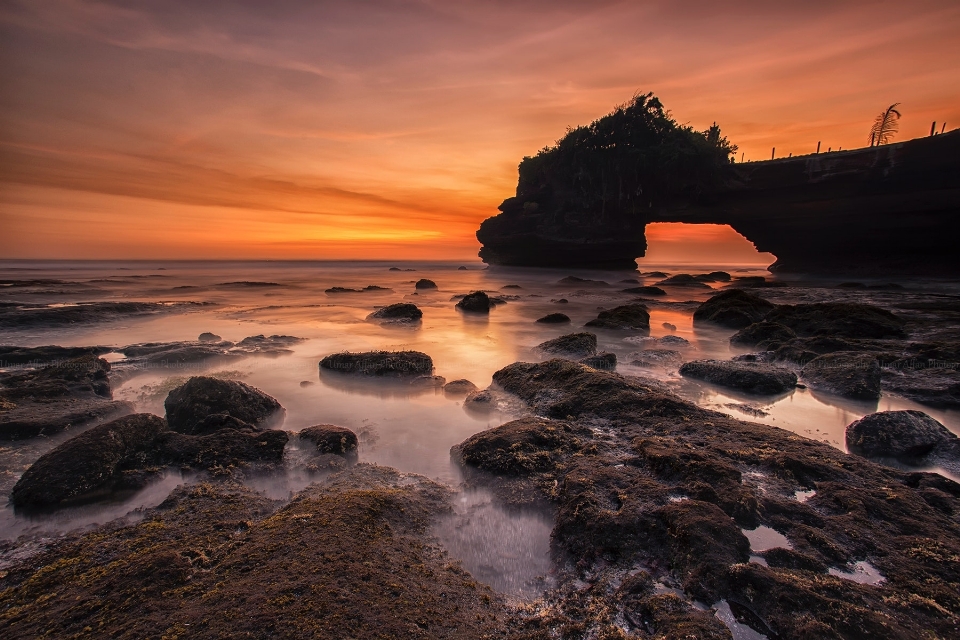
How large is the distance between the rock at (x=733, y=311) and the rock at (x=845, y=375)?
4688 millimetres

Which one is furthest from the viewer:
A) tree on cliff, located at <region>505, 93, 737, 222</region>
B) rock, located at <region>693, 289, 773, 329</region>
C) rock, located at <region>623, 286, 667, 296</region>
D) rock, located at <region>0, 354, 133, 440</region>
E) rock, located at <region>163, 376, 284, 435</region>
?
tree on cliff, located at <region>505, 93, 737, 222</region>

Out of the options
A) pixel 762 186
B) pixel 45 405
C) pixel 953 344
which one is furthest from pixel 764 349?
pixel 762 186

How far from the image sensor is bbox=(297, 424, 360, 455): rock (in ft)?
11.2

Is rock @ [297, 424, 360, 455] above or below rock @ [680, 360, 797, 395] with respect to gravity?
above

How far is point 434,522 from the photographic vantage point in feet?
8.25

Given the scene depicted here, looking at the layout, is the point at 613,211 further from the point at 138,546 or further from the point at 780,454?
the point at 138,546

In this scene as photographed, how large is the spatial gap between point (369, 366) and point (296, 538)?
3.92 metres

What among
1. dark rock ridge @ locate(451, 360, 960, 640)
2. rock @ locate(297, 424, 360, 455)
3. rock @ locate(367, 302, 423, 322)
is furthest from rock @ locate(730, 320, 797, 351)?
rock @ locate(367, 302, 423, 322)

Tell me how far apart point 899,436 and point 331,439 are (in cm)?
483

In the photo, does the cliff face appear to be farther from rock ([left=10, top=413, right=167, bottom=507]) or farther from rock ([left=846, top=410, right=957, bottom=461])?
rock ([left=10, top=413, right=167, bottom=507])

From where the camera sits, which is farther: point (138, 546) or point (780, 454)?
point (780, 454)

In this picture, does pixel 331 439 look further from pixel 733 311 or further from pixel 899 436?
pixel 733 311

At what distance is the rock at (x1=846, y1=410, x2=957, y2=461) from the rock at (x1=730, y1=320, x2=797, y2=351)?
12.0 feet

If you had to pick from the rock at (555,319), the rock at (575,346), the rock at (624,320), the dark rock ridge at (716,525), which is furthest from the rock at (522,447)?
the rock at (555,319)
